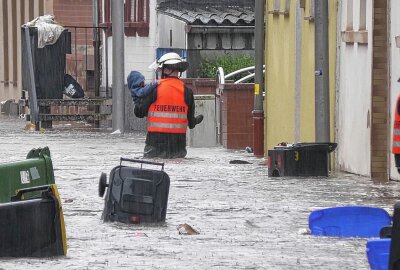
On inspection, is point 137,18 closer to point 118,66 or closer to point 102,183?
point 118,66

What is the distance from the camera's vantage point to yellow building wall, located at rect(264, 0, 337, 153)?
23734 millimetres

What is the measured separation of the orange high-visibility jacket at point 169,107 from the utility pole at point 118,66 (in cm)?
1564

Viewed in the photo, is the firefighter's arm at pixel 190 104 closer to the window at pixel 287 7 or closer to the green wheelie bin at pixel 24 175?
the window at pixel 287 7

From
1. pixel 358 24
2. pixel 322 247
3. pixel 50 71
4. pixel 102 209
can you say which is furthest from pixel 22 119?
pixel 322 247

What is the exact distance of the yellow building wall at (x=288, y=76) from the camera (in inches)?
934

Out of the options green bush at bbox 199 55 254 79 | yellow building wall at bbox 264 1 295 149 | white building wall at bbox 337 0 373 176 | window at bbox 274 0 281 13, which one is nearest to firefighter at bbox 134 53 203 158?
white building wall at bbox 337 0 373 176

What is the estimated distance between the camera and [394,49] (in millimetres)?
19906

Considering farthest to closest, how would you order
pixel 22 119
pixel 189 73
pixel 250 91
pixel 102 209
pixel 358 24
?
1. pixel 22 119
2. pixel 189 73
3. pixel 250 91
4. pixel 358 24
5. pixel 102 209

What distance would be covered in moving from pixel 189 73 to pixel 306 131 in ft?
45.2

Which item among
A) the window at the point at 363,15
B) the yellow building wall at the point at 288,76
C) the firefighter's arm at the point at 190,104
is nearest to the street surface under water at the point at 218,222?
the firefighter's arm at the point at 190,104

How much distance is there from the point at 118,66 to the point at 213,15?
2.40 metres

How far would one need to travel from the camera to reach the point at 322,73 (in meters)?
21.2

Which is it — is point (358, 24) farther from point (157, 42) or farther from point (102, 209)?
point (157, 42)

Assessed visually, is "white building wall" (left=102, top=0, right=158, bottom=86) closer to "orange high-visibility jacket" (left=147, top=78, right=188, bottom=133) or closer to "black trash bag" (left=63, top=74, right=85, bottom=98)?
"black trash bag" (left=63, top=74, right=85, bottom=98)
